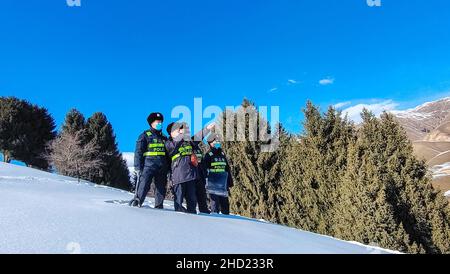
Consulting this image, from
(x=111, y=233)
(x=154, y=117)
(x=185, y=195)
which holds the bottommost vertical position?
(x=111, y=233)

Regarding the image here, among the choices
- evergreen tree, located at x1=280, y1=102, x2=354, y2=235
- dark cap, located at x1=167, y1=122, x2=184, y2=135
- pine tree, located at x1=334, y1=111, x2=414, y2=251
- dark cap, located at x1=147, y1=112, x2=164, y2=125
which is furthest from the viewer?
evergreen tree, located at x1=280, y1=102, x2=354, y2=235

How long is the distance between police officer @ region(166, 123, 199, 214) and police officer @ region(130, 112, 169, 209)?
0.73 ft

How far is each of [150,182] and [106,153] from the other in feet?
117

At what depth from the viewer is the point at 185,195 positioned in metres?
8.02

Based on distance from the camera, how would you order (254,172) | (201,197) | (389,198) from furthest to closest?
(254,172), (389,198), (201,197)

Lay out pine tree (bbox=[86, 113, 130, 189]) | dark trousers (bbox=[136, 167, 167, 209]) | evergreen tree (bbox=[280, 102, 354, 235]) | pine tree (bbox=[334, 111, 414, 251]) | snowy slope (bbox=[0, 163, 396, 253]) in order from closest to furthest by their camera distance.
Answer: snowy slope (bbox=[0, 163, 396, 253]) → dark trousers (bbox=[136, 167, 167, 209]) → pine tree (bbox=[334, 111, 414, 251]) → evergreen tree (bbox=[280, 102, 354, 235]) → pine tree (bbox=[86, 113, 130, 189])

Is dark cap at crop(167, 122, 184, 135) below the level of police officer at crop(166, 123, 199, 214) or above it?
above

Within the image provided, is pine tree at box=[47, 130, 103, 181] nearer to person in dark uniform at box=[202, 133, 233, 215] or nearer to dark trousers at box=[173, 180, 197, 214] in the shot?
person in dark uniform at box=[202, 133, 233, 215]

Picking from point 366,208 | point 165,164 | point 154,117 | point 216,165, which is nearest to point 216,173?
point 216,165

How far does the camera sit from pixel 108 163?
137 ft

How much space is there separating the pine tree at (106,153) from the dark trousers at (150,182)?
112ft

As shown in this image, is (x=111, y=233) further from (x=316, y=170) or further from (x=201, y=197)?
(x=316, y=170)

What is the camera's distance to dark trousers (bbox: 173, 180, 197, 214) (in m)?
7.91

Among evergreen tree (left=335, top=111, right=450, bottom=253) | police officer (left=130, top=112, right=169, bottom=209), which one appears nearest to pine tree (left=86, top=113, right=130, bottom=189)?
evergreen tree (left=335, top=111, right=450, bottom=253)
